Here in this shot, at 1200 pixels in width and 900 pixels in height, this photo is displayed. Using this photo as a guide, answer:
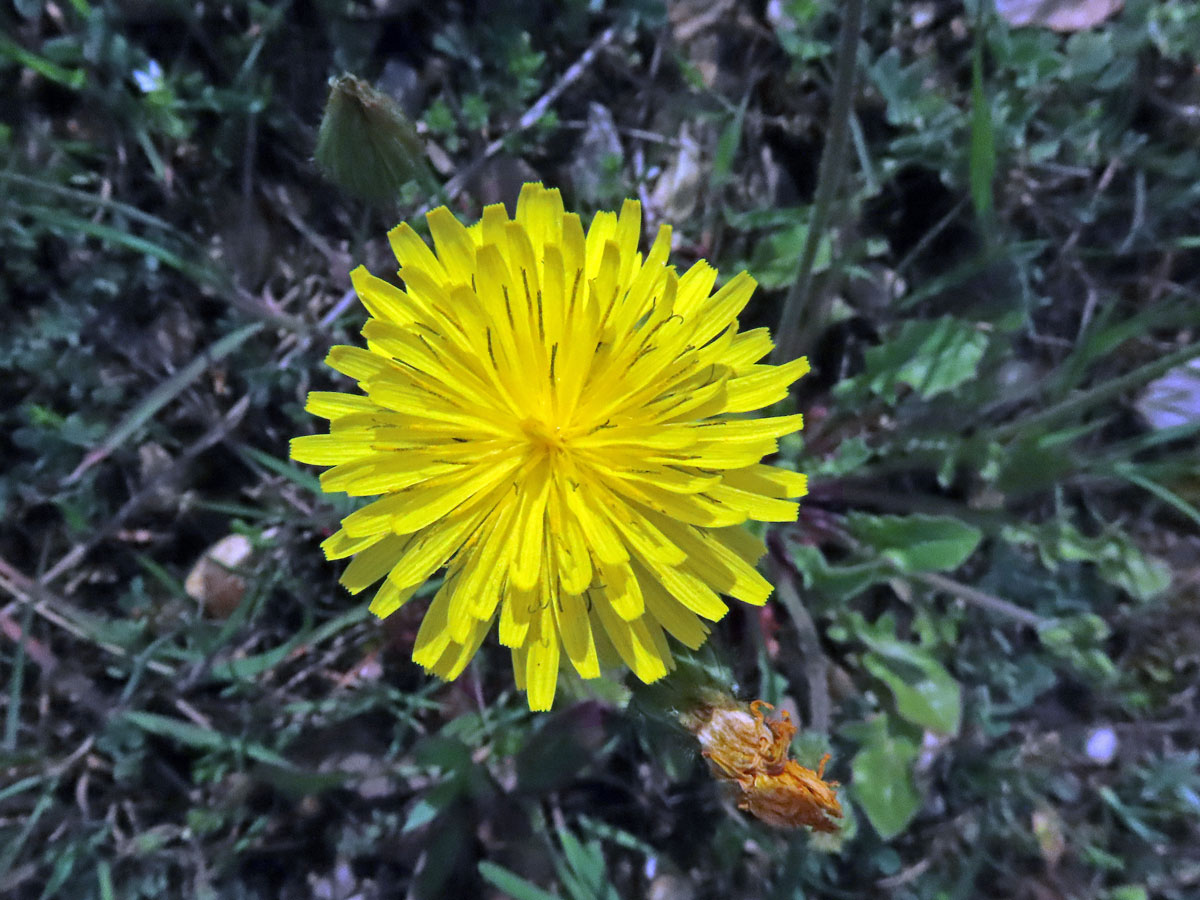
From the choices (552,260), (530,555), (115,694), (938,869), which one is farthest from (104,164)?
(938,869)

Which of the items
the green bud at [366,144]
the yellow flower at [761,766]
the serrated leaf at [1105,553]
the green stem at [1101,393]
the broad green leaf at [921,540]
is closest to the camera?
the yellow flower at [761,766]

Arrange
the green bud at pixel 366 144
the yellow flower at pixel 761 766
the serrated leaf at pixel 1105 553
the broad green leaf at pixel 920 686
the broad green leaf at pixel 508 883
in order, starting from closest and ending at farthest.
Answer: the yellow flower at pixel 761 766 < the green bud at pixel 366 144 < the broad green leaf at pixel 508 883 < the broad green leaf at pixel 920 686 < the serrated leaf at pixel 1105 553

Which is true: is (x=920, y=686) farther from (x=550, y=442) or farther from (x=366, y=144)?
(x=366, y=144)

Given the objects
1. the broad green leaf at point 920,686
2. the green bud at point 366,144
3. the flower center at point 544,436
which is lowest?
the broad green leaf at point 920,686

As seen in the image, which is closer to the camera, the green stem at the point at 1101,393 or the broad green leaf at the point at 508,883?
the green stem at the point at 1101,393

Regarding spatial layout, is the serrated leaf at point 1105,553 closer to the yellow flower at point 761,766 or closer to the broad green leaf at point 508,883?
the yellow flower at point 761,766

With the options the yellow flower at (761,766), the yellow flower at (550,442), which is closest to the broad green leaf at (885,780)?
the yellow flower at (761,766)
